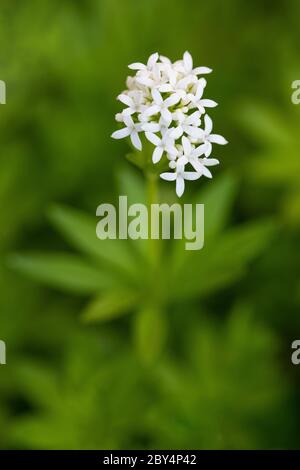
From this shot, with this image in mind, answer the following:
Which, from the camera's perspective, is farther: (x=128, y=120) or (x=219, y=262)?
(x=219, y=262)

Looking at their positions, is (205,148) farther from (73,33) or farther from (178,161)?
(73,33)

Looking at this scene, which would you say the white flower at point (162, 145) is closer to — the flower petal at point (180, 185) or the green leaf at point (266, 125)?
the flower petal at point (180, 185)

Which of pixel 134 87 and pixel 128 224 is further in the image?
pixel 128 224

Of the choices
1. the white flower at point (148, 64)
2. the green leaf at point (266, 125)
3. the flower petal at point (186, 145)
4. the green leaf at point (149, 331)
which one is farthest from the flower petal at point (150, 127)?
the green leaf at point (266, 125)

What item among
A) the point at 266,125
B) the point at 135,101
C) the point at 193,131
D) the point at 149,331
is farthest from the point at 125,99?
the point at 266,125

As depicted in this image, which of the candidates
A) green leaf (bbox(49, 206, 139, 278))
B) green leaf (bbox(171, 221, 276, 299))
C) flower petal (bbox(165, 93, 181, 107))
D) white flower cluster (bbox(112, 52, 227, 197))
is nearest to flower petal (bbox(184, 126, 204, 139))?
white flower cluster (bbox(112, 52, 227, 197))

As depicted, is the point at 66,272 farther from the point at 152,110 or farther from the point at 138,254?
the point at 152,110
